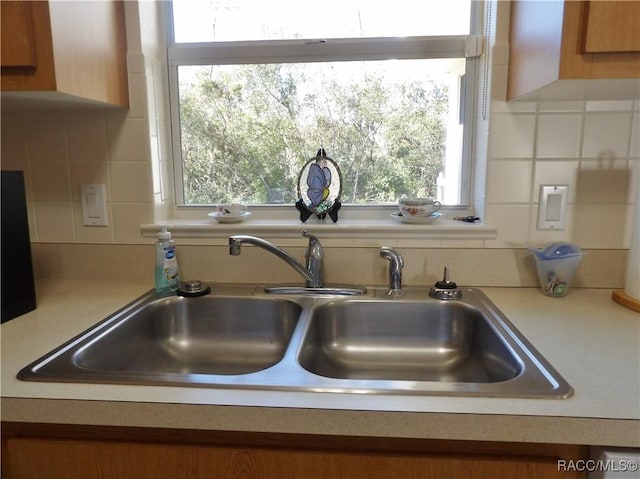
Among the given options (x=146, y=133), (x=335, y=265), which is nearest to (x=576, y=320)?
(x=335, y=265)

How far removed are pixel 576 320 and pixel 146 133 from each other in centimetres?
122

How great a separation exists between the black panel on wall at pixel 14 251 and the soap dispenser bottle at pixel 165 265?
0.96 ft

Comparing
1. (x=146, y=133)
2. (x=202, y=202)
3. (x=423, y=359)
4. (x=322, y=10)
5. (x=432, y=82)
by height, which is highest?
(x=322, y=10)

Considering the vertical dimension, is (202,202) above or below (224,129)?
below

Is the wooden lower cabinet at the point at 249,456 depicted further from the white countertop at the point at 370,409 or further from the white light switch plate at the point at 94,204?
the white light switch plate at the point at 94,204

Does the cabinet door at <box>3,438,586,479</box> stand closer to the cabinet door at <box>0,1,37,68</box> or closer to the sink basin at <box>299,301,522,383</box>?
the sink basin at <box>299,301,522,383</box>

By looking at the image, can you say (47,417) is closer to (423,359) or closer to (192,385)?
(192,385)

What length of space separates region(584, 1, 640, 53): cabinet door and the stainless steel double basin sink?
1.91 feet

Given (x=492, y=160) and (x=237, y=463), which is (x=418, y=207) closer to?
(x=492, y=160)

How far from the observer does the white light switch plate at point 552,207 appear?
3.84 ft

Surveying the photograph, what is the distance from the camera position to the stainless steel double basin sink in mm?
969

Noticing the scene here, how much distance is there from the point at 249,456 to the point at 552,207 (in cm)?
100

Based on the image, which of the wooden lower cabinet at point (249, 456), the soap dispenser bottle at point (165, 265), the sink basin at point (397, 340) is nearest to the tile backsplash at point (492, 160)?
the soap dispenser bottle at point (165, 265)

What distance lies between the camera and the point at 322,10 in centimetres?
132
